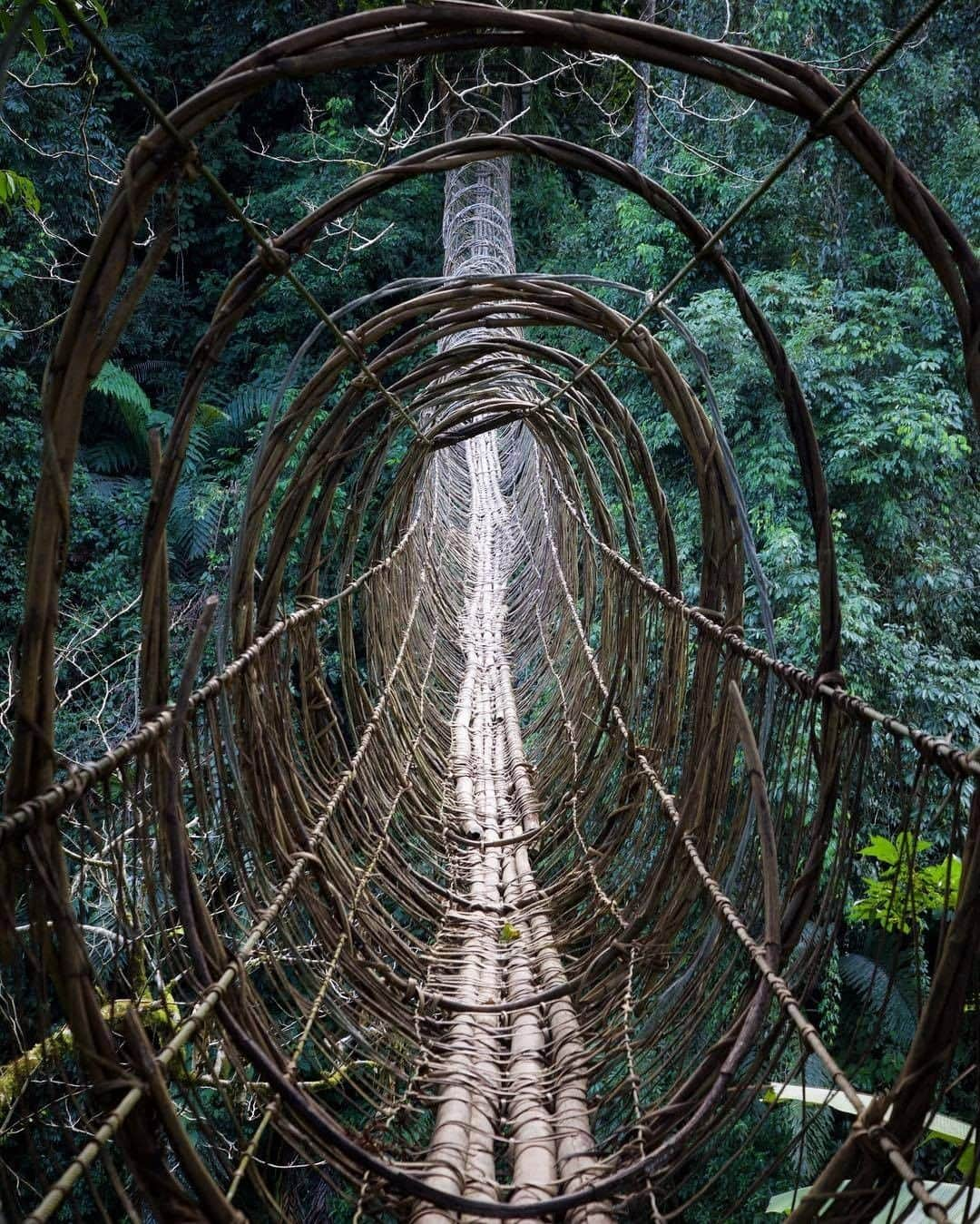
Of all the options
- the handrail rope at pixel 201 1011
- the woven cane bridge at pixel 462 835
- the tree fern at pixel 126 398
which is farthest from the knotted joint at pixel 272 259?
the tree fern at pixel 126 398

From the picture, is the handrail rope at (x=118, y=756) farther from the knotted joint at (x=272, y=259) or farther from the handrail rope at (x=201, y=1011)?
the knotted joint at (x=272, y=259)

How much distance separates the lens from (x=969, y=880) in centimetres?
46

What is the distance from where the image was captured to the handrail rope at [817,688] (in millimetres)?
517

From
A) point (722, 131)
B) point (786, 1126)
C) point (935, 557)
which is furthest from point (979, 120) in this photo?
point (786, 1126)

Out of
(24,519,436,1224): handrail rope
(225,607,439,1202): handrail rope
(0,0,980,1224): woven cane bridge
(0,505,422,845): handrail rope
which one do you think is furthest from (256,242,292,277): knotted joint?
(225,607,439,1202): handrail rope

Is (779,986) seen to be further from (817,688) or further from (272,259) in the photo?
(272,259)

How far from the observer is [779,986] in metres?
0.65

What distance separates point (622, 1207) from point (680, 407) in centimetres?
68

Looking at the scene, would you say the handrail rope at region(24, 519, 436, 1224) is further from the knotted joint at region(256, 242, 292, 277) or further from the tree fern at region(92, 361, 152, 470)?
the tree fern at region(92, 361, 152, 470)

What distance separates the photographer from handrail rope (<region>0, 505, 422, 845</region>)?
465 mm

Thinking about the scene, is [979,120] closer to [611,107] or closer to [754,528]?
[754,528]

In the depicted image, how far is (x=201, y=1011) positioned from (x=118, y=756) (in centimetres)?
17

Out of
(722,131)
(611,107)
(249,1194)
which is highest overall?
(611,107)

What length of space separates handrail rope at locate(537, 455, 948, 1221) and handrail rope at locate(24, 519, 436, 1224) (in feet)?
1.07
